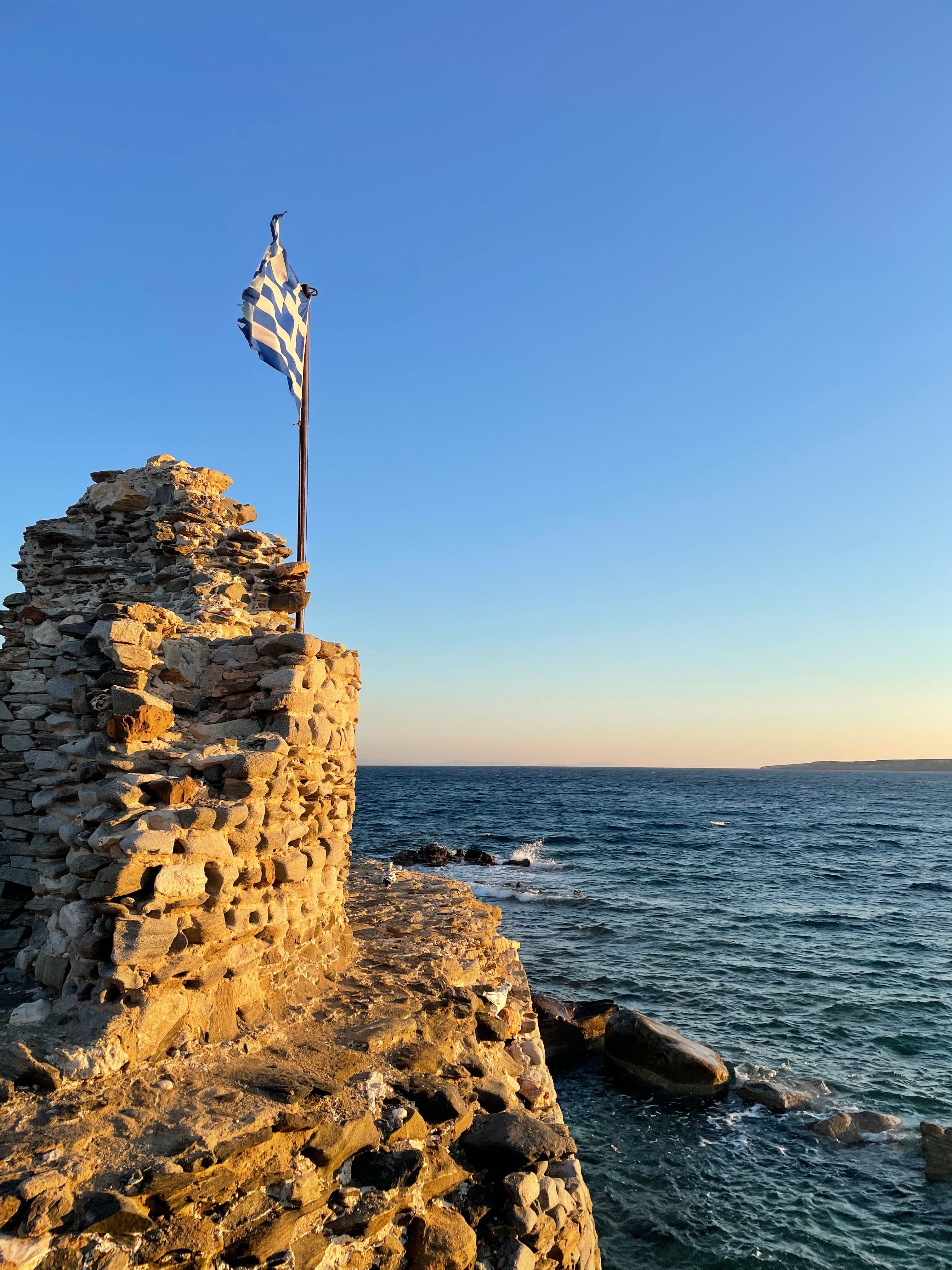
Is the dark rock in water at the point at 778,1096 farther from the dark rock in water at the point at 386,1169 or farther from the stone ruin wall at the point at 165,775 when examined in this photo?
the dark rock in water at the point at 386,1169

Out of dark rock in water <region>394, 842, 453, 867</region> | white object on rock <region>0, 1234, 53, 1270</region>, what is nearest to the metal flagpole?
white object on rock <region>0, 1234, 53, 1270</region>

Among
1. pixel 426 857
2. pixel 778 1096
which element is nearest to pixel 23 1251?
pixel 778 1096

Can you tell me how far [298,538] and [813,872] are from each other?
1127 inches

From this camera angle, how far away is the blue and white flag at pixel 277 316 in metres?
9.80

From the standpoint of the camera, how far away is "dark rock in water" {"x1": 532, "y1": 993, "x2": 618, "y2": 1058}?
38.6ft

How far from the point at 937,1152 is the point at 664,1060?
3.40 meters

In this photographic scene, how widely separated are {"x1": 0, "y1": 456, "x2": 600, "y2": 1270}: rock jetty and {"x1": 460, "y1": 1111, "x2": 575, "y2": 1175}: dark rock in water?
0.7 inches

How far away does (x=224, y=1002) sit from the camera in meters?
5.06

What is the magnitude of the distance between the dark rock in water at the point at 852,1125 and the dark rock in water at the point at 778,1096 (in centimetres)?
44

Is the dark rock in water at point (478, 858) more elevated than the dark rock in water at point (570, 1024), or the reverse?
the dark rock in water at point (570, 1024)

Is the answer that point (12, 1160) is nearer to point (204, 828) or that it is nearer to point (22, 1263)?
point (22, 1263)

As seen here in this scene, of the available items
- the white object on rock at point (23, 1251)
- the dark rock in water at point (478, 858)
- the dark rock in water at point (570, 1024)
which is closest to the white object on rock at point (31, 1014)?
the white object on rock at point (23, 1251)

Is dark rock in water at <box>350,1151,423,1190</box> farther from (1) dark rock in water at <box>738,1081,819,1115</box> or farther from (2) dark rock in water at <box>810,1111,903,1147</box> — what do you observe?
(1) dark rock in water at <box>738,1081,819,1115</box>

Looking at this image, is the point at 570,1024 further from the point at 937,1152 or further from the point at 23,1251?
the point at 23,1251
